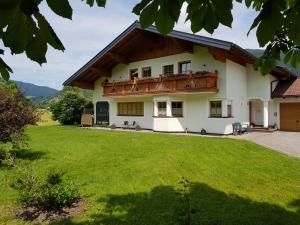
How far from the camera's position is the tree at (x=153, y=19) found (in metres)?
1.37

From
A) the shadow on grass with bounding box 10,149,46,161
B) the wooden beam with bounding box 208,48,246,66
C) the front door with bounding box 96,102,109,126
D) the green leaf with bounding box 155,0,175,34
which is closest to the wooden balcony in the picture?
the wooden beam with bounding box 208,48,246,66

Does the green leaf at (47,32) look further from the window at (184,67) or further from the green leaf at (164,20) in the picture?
the window at (184,67)

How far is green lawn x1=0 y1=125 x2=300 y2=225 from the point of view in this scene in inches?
281

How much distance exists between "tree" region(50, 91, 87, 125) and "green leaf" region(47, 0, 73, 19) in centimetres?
3310

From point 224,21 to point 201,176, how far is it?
30.8 ft

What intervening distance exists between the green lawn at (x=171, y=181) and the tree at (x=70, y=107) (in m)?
17.1

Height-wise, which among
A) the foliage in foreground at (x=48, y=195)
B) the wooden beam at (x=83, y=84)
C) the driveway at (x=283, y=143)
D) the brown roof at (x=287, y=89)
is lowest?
the foliage in foreground at (x=48, y=195)

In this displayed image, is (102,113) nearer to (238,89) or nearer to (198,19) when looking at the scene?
(238,89)

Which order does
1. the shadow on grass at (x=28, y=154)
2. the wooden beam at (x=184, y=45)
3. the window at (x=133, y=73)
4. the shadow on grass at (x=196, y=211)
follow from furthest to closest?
the window at (x=133, y=73), the wooden beam at (x=184, y=45), the shadow on grass at (x=28, y=154), the shadow on grass at (x=196, y=211)

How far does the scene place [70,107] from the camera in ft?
112

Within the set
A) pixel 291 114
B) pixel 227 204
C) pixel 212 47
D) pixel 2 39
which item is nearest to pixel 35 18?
pixel 2 39

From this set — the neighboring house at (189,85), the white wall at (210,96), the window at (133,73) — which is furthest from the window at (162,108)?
the window at (133,73)

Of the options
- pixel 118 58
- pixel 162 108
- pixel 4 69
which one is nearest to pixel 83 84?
pixel 118 58

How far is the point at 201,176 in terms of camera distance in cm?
1075
